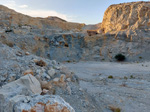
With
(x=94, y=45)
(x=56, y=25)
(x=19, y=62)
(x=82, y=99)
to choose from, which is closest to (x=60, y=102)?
(x=82, y=99)

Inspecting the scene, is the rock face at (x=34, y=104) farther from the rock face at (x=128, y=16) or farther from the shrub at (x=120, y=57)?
the rock face at (x=128, y=16)

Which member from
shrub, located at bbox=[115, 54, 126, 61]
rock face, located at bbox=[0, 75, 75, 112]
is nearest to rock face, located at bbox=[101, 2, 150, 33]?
shrub, located at bbox=[115, 54, 126, 61]

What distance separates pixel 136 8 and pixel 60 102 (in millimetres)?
25188

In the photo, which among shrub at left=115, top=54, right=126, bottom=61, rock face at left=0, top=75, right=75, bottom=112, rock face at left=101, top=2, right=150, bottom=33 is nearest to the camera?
rock face at left=0, top=75, right=75, bottom=112

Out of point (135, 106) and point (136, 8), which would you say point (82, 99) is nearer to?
point (135, 106)

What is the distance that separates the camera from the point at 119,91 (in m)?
6.24

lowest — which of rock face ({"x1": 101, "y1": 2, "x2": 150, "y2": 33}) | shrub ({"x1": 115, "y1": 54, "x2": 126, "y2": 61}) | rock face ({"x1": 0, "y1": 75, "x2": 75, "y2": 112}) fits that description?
shrub ({"x1": 115, "y1": 54, "x2": 126, "y2": 61})

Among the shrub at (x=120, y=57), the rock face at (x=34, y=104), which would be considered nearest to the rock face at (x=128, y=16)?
the shrub at (x=120, y=57)

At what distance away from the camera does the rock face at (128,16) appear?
20.9m

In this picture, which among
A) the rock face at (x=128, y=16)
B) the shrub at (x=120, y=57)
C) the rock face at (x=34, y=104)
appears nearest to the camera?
the rock face at (x=34, y=104)

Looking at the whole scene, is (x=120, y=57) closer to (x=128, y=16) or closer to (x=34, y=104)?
(x=128, y=16)

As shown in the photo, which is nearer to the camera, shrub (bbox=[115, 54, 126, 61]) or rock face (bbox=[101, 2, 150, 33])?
shrub (bbox=[115, 54, 126, 61])

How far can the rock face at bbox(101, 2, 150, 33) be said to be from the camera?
20.9 m

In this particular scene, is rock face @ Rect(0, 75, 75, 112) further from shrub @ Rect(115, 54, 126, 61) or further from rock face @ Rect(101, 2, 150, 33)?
rock face @ Rect(101, 2, 150, 33)
